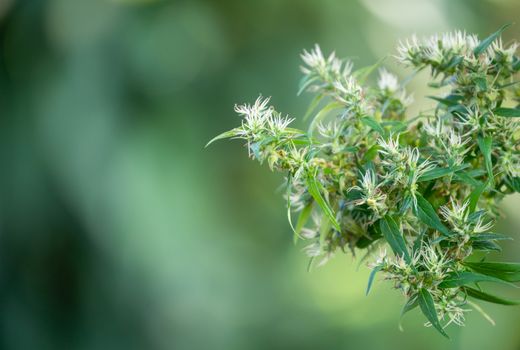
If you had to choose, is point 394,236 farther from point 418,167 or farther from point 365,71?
point 365,71

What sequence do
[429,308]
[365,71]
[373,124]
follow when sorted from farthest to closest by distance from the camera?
[365,71]
[373,124]
[429,308]

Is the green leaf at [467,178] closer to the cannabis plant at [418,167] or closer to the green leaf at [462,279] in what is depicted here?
the cannabis plant at [418,167]

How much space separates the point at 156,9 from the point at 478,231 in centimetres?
376

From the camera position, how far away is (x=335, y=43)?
4.52m

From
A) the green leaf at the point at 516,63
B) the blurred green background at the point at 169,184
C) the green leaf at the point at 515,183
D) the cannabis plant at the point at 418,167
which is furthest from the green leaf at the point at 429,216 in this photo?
the blurred green background at the point at 169,184

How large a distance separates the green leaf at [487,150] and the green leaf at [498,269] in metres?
0.09

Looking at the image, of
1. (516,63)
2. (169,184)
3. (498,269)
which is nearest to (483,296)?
(498,269)

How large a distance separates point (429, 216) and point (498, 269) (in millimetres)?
101

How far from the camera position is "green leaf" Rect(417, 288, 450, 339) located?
784 mm

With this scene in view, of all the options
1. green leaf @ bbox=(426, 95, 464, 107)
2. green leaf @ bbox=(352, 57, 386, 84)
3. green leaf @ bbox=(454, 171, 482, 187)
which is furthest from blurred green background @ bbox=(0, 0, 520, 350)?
green leaf @ bbox=(454, 171, 482, 187)

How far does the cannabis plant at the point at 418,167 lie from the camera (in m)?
0.83

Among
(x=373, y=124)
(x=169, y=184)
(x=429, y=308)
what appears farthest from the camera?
(x=169, y=184)

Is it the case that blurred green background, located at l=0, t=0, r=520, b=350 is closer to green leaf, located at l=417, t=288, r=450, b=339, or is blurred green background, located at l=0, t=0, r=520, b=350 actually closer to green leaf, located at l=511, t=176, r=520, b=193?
green leaf, located at l=511, t=176, r=520, b=193

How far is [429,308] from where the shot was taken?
2.64ft
